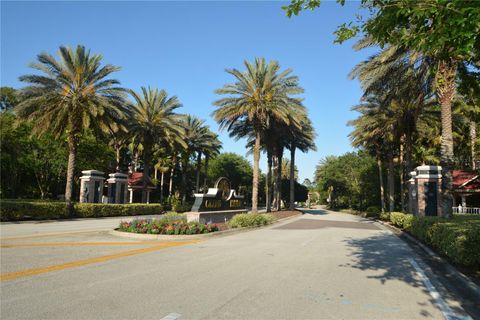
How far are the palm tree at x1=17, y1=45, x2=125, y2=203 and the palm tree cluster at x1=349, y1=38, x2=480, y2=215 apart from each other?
18.9 metres

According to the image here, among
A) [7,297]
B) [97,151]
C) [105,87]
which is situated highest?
[105,87]

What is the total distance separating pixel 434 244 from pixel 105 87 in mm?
24960

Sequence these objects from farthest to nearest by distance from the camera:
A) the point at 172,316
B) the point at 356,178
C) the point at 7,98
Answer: the point at 356,178
the point at 7,98
the point at 172,316

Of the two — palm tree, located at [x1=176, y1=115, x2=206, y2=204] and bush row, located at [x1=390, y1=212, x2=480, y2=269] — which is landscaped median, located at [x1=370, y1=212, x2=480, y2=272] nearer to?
bush row, located at [x1=390, y1=212, x2=480, y2=269]

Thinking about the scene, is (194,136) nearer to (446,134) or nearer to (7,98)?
(7,98)

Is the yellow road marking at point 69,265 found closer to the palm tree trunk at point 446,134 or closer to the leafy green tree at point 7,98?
the palm tree trunk at point 446,134

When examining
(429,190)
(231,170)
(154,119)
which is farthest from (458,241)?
(231,170)

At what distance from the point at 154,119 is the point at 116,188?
8.67 metres

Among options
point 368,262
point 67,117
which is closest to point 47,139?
point 67,117

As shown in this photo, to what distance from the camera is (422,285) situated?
7.29m

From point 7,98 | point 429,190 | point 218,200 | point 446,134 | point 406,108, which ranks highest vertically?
point 7,98

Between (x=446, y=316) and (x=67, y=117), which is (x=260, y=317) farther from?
(x=67, y=117)

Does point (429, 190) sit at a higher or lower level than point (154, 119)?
lower

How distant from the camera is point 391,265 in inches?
372
